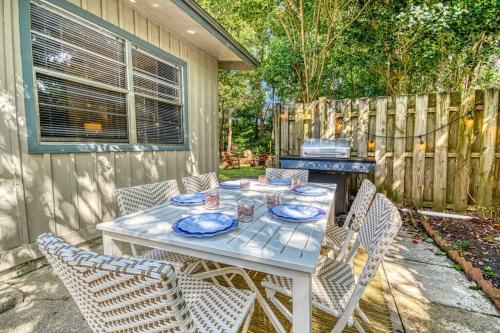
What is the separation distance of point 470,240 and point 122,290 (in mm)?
3711

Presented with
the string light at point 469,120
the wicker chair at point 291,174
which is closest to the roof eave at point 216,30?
the wicker chair at point 291,174

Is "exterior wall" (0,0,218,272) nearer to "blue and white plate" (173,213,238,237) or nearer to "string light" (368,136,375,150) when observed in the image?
"blue and white plate" (173,213,238,237)

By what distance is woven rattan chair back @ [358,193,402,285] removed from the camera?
1103 mm

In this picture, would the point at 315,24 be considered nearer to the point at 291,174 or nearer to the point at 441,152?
the point at 441,152

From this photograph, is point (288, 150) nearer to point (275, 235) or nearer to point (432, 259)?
point (432, 259)

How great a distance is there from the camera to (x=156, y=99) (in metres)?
3.79

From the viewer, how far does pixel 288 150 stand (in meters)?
4.86

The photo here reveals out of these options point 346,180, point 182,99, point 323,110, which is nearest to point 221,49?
point 182,99

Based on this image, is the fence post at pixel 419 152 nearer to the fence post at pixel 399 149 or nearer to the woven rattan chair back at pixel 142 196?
the fence post at pixel 399 149

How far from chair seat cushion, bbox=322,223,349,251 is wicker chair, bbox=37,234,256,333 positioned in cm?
150

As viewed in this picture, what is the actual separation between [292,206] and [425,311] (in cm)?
122

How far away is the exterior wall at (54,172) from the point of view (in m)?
2.10

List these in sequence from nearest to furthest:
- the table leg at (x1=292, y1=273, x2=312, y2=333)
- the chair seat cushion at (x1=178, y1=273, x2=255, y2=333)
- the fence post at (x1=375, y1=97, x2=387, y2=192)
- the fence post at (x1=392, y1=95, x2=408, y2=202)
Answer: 1. the table leg at (x1=292, y1=273, x2=312, y2=333)
2. the chair seat cushion at (x1=178, y1=273, x2=255, y2=333)
3. the fence post at (x1=392, y1=95, x2=408, y2=202)
4. the fence post at (x1=375, y1=97, x2=387, y2=192)

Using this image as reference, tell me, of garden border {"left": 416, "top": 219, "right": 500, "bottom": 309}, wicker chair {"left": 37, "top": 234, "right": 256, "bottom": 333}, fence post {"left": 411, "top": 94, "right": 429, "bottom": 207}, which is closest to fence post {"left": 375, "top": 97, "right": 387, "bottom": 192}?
fence post {"left": 411, "top": 94, "right": 429, "bottom": 207}
